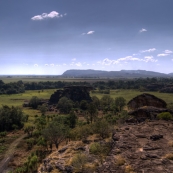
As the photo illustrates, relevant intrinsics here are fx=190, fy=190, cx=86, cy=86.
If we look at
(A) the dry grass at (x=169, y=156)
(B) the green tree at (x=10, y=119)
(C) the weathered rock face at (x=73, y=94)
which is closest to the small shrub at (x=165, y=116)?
(A) the dry grass at (x=169, y=156)

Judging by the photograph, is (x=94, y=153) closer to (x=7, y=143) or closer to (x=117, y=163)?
(x=117, y=163)

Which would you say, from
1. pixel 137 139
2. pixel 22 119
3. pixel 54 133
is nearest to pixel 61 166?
pixel 137 139

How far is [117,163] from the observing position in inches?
1078

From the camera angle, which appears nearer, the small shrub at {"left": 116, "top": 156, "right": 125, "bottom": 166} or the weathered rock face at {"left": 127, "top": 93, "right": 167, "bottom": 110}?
the small shrub at {"left": 116, "top": 156, "right": 125, "bottom": 166}

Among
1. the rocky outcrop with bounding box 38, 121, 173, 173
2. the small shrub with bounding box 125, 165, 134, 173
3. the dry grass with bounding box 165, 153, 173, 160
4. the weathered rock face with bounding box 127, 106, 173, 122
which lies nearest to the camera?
the small shrub with bounding box 125, 165, 134, 173

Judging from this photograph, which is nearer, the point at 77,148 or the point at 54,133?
the point at 77,148

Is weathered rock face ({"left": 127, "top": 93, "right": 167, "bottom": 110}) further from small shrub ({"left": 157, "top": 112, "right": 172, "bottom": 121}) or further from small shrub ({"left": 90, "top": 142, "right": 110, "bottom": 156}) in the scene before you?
small shrub ({"left": 90, "top": 142, "right": 110, "bottom": 156})

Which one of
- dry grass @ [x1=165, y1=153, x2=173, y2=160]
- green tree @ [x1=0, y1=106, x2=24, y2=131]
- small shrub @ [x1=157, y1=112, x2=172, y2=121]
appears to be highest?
small shrub @ [x1=157, y1=112, x2=172, y2=121]

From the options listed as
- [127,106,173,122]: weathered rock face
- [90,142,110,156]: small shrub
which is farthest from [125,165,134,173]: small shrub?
[127,106,173,122]: weathered rock face

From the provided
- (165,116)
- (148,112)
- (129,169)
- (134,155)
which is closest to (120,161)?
(129,169)

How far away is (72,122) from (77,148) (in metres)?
31.9

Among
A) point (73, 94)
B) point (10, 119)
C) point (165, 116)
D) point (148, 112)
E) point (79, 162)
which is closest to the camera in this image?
point (79, 162)

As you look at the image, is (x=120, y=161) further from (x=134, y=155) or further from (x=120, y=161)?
(x=134, y=155)

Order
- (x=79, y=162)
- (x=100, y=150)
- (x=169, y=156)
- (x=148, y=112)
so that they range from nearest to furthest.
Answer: (x=169, y=156) → (x=79, y=162) → (x=100, y=150) → (x=148, y=112)
